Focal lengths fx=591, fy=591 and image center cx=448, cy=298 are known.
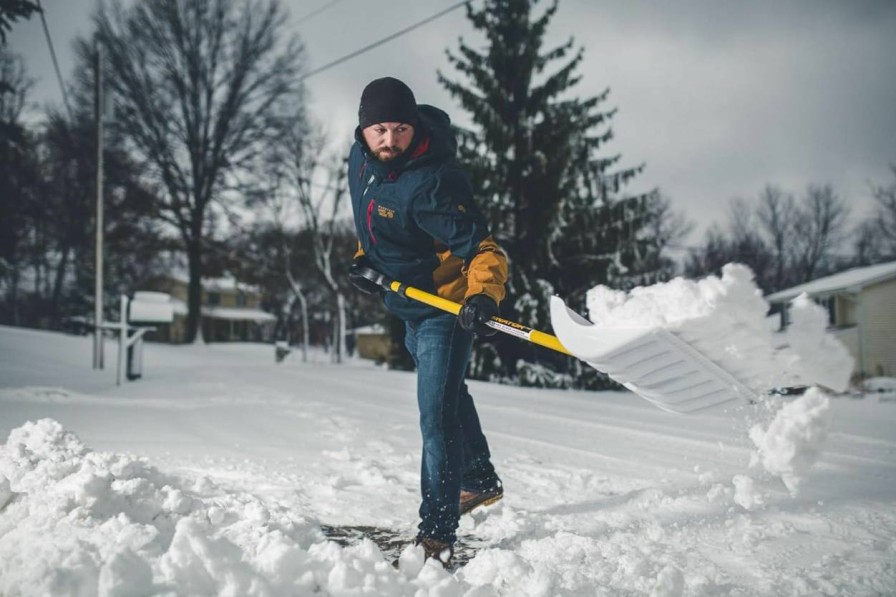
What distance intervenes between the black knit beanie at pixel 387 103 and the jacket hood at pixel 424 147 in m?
0.06

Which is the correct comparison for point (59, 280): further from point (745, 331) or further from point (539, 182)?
point (745, 331)

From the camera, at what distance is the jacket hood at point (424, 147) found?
2.21 m

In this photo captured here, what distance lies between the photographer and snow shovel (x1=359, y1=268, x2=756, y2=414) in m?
1.98

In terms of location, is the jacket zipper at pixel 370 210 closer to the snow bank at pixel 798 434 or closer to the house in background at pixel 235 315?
the snow bank at pixel 798 434

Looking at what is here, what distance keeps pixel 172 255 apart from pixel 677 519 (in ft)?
73.7

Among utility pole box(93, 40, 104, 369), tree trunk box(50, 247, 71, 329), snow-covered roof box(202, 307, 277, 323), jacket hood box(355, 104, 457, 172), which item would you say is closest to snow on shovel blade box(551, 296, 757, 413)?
jacket hood box(355, 104, 457, 172)

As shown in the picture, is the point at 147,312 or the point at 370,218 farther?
the point at 147,312

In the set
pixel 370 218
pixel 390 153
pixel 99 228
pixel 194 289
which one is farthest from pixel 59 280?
pixel 390 153

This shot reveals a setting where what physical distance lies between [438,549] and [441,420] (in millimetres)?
434

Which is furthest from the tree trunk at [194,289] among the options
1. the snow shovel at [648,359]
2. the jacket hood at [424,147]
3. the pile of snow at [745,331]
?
the pile of snow at [745,331]

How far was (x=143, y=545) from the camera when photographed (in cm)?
156

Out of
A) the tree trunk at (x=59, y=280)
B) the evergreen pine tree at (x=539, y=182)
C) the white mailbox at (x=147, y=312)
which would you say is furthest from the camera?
the tree trunk at (x=59, y=280)

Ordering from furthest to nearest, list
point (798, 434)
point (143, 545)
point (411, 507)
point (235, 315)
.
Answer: point (235, 315) < point (411, 507) < point (798, 434) < point (143, 545)

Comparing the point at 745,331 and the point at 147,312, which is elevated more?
the point at 147,312
